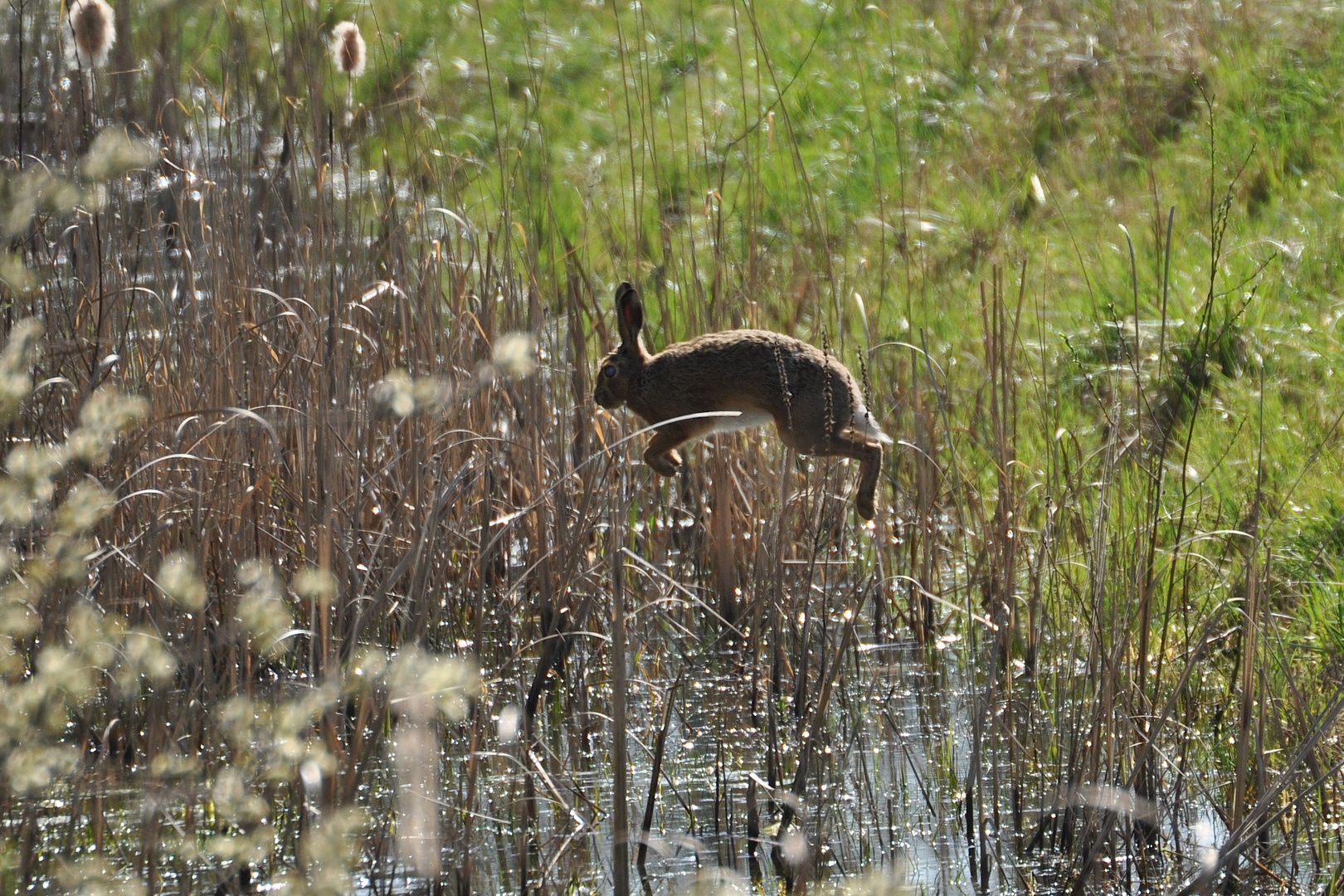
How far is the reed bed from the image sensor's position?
2.65 metres

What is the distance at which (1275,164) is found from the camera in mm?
6902

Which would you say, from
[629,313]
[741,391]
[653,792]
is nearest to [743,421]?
[741,391]

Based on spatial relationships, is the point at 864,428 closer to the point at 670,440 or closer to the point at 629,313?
the point at 670,440

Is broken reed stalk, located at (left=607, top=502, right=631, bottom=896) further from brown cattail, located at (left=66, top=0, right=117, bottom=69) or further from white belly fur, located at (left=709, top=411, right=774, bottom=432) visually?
brown cattail, located at (left=66, top=0, right=117, bottom=69)

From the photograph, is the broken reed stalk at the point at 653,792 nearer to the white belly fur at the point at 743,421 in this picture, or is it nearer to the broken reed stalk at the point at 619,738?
the broken reed stalk at the point at 619,738

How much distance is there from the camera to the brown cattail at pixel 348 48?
4266 mm

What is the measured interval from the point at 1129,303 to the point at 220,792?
4638 mm

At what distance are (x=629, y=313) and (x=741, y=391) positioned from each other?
1.08ft

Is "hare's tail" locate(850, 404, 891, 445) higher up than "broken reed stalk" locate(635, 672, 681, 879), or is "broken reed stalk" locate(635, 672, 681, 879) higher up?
"hare's tail" locate(850, 404, 891, 445)

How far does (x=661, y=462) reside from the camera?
11.8 ft

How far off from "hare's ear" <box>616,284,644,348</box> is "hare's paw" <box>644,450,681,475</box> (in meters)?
0.28

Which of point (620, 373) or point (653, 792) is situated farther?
point (620, 373)

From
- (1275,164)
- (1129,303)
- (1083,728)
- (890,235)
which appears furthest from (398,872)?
(1275,164)

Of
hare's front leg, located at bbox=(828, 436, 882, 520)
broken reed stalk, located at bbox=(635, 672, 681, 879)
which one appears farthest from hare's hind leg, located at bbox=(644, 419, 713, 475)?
broken reed stalk, located at bbox=(635, 672, 681, 879)
